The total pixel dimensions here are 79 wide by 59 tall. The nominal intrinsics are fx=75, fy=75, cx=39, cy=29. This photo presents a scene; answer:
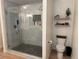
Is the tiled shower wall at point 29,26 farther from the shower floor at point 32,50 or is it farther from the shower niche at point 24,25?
the shower floor at point 32,50

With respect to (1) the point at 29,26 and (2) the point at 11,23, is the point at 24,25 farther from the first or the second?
(2) the point at 11,23

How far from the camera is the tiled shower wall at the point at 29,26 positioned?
3.55 metres

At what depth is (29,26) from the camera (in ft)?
12.3

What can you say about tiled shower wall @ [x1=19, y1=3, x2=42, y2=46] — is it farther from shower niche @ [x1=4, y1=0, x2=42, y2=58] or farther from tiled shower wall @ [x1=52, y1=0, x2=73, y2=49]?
tiled shower wall @ [x1=52, y1=0, x2=73, y2=49]

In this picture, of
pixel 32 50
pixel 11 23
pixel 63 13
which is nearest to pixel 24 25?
pixel 11 23

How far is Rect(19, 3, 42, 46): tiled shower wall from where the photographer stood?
3.55 m

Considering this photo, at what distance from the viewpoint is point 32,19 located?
143 inches

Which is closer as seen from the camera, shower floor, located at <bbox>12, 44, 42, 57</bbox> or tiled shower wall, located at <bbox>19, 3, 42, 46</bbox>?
shower floor, located at <bbox>12, 44, 42, 57</bbox>

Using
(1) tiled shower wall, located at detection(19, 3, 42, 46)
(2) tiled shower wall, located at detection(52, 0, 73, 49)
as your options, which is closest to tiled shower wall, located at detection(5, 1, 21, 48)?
(1) tiled shower wall, located at detection(19, 3, 42, 46)

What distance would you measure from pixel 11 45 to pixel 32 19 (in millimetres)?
1513

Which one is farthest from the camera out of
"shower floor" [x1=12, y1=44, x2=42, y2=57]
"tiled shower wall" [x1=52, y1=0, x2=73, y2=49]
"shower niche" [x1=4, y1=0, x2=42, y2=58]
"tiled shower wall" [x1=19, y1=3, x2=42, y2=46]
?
"tiled shower wall" [x1=19, y1=3, x2=42, y2=46]

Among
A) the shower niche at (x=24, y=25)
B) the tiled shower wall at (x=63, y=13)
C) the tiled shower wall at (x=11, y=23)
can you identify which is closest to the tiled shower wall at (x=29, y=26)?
the shower niche at (x=24, y=25)

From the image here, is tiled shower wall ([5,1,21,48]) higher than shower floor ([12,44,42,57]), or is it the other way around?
tiled shower wall ([5,1,21,48])

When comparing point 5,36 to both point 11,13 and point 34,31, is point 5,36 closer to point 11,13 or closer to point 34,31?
point 11,13
